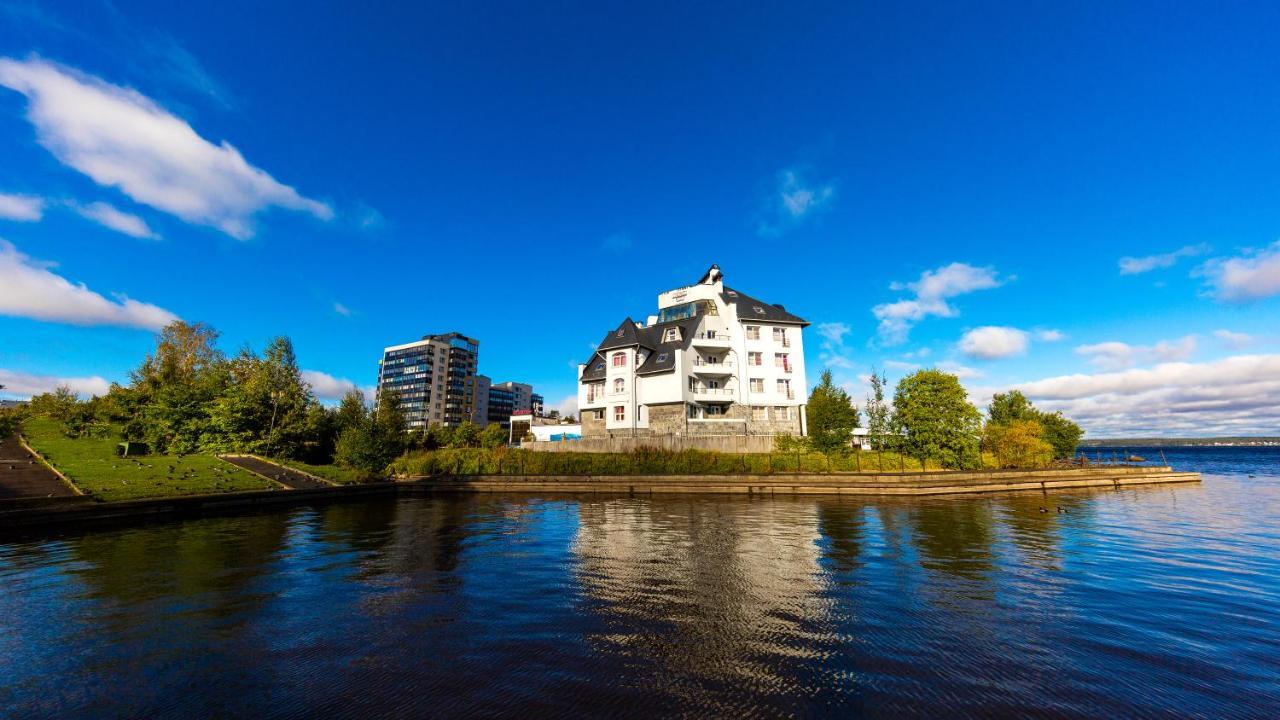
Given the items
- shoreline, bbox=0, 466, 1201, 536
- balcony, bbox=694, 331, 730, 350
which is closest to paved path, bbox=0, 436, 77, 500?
shoreline, bbox=0, 466, 1201, 536

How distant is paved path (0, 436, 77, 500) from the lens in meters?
21.5

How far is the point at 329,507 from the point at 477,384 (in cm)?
12716

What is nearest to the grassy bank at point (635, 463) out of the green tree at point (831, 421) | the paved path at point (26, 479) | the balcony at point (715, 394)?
the green tree at point (831, 421)

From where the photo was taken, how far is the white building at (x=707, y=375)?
50312 millimetres

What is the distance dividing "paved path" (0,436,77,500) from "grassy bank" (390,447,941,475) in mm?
20532

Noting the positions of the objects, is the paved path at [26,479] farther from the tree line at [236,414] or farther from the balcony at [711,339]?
the balcony at [711,339]

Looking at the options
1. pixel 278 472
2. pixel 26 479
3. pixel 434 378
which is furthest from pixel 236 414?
pixel 434 378

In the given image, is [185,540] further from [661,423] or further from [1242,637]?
[661,423]

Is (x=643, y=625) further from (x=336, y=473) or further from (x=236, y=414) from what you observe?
(x=236, y=414)

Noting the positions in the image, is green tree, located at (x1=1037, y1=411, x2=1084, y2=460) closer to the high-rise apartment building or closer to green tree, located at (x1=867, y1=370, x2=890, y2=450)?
green tree, located at (x1=867, y1=370, x2=890, y2=450)

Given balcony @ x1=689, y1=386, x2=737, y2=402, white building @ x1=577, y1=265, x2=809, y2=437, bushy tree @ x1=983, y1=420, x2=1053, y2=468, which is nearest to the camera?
bushy tree @ x1=983, y1=420, x2=1053, y2=468

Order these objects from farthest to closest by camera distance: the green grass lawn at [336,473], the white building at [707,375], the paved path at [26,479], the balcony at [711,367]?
1. the balcony at [711,367]
2. the white building at [707,375]
3. the green grass lawn at [336,473]
4. the paved path at [26,479]

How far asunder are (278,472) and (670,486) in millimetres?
28583

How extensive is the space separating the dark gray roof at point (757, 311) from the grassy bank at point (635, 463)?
659 inches
